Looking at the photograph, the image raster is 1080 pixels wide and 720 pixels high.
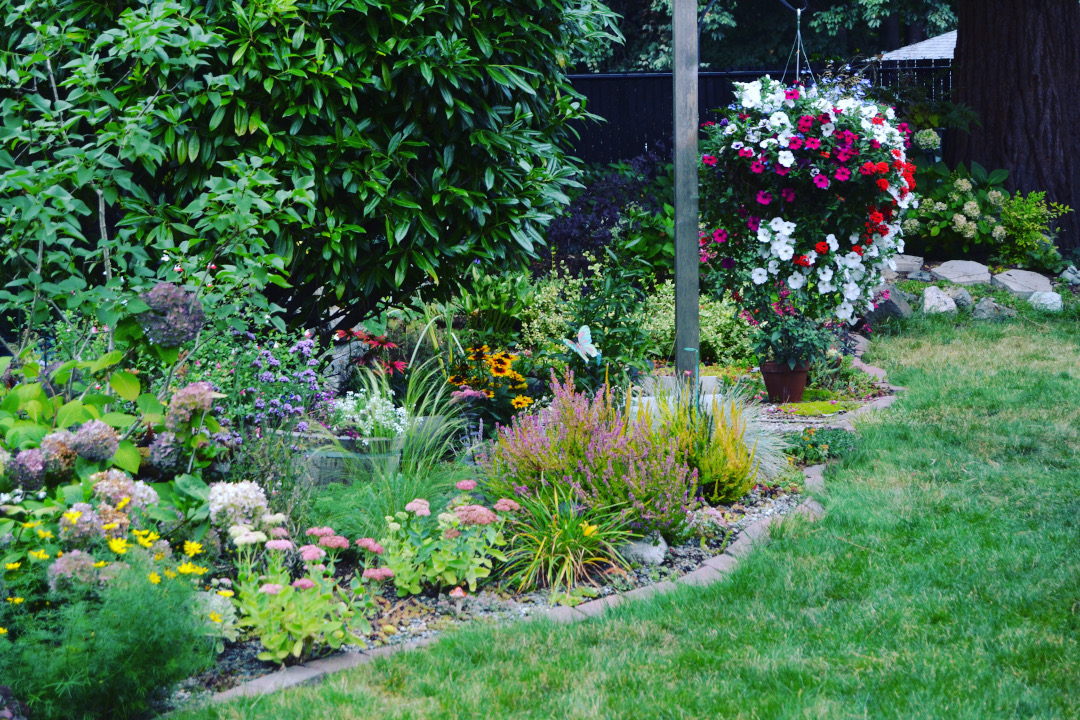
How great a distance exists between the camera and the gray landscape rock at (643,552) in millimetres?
3514

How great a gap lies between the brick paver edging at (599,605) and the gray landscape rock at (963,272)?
18.7 ft

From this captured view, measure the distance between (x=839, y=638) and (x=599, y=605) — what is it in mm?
776

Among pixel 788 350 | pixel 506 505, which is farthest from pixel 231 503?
pixel 788 350

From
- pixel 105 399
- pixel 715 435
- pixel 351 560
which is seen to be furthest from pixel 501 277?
pixel 105 399

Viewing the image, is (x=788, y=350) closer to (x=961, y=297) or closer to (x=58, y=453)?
(x=961, y=297)

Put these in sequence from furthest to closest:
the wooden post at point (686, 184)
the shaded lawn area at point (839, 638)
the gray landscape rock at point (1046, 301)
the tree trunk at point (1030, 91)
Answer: the tree trunk at point (1030, 91) → the gray landscape rock at point (1046, 301) → the wooden post at point (686, 184) → the shaded lawn area at point (839, 638)

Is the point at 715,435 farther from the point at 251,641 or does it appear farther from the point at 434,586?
the point at 251,641

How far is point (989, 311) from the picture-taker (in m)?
8.38

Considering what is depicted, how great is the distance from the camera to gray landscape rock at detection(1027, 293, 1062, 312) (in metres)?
8.46

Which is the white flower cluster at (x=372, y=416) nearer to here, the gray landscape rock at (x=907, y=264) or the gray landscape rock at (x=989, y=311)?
the gray landscape rock at (x=989, y=311)

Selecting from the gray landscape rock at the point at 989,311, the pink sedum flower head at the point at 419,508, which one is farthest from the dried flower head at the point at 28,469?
the gray landscape rock at the point at 989,311

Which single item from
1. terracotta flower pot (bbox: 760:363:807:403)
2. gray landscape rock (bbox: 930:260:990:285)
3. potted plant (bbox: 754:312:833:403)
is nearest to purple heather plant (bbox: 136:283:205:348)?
potted plant (bbox: 754:312:833:403)

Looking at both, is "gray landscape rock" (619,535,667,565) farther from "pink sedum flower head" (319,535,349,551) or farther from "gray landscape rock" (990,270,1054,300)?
"gray landscape rock" (990,270,1054,300)

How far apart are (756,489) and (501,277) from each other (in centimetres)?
279
